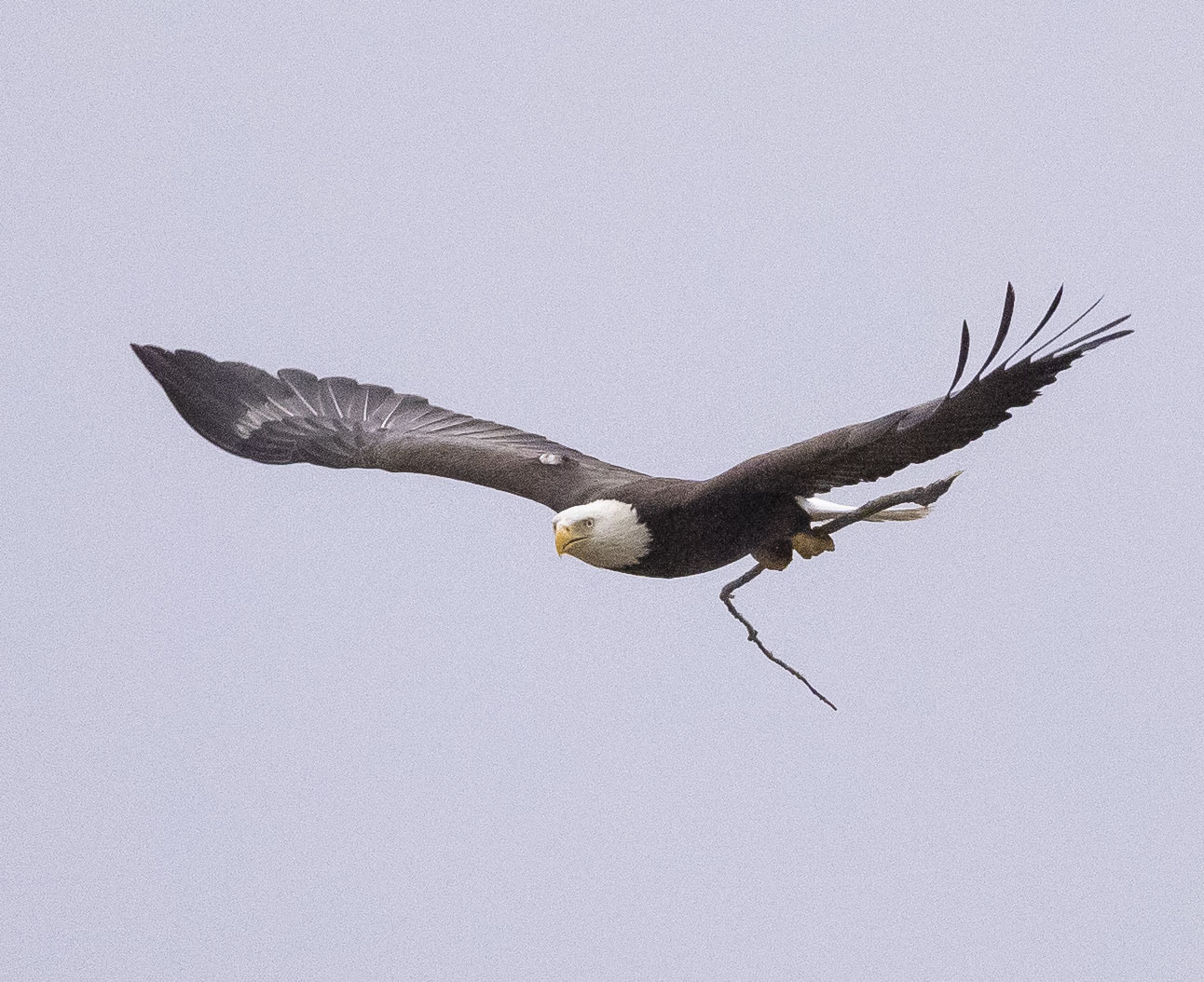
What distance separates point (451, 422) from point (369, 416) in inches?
20.2

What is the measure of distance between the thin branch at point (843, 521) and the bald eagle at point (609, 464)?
13cm

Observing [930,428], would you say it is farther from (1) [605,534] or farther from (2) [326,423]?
(2) [326,423]

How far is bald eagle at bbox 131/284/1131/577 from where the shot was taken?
840cm

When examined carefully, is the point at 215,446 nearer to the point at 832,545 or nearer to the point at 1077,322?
the point at 832,545

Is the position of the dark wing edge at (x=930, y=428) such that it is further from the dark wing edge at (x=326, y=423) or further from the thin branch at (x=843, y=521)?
the dark wing edge at (x=326, y=423)

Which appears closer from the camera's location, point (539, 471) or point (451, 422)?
point (539, 471)

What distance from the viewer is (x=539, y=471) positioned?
36.0 ft

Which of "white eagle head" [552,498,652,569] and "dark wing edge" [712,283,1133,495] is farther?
"white eagle head" [552,498,652,569]

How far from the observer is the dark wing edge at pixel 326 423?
11789mm

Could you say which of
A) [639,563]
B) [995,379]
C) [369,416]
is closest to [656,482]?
[639,563]

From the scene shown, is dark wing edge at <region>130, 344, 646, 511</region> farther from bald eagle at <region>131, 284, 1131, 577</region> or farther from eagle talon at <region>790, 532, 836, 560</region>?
eagle talon at <region>790, 532, 836, 560</region>

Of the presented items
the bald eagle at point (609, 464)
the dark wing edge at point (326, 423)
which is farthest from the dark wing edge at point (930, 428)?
the dark wing edge at point (326, 423)

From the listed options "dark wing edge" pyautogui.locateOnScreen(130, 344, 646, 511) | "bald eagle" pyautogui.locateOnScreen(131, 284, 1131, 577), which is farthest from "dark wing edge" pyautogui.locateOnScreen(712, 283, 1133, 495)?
"dark wing edge" pyautogui.locateOnScreen(130, 344, 646, 511)

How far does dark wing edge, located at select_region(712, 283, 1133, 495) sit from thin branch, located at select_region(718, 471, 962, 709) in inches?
8.7
